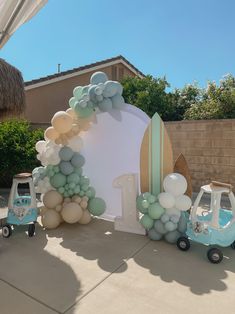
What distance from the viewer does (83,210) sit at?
4.53 m

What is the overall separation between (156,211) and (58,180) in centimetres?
188

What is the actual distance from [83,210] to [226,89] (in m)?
7.79

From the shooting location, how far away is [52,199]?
4.37 metres

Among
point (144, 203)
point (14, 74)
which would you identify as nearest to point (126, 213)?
point (144, 203)

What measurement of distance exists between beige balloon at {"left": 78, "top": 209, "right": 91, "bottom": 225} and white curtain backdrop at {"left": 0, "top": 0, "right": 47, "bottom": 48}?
3.09 m

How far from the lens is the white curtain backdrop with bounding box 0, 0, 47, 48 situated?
309 centimetres

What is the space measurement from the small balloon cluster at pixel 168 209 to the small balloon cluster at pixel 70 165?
44.0 inches

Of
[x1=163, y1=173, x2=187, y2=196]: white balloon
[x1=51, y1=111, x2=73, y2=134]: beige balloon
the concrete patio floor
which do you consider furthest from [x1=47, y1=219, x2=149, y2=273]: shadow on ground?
[x1=51, y1=111, x2=73, y2=134]: beige balloon

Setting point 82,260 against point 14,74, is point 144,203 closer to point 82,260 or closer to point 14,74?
point 82,260

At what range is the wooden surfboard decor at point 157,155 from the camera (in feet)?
13.1

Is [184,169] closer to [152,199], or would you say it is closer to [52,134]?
[152,199]

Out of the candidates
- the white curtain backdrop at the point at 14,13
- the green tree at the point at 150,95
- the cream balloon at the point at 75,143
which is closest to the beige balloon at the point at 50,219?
the cream balloon at the point at 75,143

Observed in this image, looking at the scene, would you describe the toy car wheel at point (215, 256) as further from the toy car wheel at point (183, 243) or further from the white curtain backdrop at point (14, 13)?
the white curtain backdrop at point (14, 13)

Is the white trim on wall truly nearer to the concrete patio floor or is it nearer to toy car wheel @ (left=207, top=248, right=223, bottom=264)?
the concrete patio floor
